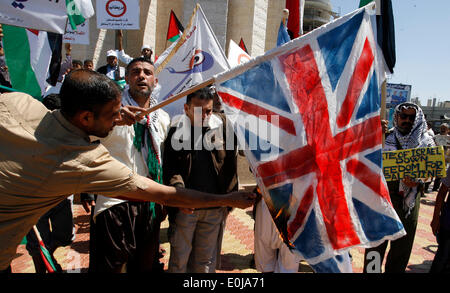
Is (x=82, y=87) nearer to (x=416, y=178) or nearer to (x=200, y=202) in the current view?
(x=200, y=202)

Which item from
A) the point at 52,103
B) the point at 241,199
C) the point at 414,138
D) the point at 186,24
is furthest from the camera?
the point at 186,24

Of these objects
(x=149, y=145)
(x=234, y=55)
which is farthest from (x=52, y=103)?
(x=234, y=55)

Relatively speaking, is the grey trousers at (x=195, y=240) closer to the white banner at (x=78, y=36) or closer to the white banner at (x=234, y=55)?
the white banner at (x=234, y=55)

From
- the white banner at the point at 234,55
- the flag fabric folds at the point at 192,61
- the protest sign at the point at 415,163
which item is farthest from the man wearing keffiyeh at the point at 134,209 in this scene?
the white banner at the point at 234,55

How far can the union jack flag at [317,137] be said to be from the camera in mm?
2033

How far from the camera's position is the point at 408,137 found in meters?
3.57

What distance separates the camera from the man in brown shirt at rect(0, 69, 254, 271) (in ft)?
5.13

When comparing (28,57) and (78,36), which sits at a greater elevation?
(78,36)

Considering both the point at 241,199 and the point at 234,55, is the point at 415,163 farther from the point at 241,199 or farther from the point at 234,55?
the point at 234,55

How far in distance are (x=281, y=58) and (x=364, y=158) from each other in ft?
2.80

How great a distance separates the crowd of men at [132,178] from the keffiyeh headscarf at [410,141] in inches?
0.4

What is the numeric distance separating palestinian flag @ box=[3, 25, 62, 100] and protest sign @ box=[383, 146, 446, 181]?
3.84 meters

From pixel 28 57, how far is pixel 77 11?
81 centimetres

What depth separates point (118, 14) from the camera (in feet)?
24.1
